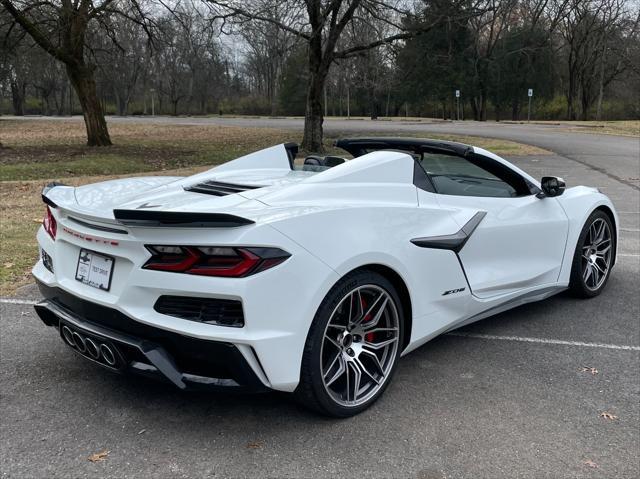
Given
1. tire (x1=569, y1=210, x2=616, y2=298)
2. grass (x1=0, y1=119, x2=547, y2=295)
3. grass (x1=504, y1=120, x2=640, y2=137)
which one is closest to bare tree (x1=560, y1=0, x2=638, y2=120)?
grass (x1=504, y1=120, x2=640, y2=137)

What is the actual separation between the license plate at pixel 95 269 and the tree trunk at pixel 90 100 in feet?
57.9

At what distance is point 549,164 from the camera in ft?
55.8

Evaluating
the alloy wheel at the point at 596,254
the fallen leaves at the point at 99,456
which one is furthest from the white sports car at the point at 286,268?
the alloy wheel at the point at 596,254

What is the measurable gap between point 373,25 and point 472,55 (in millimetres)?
35783

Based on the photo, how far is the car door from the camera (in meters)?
3.66

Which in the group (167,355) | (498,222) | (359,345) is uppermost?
(498,222)

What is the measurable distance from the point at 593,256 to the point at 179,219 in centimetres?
385

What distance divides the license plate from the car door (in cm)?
191

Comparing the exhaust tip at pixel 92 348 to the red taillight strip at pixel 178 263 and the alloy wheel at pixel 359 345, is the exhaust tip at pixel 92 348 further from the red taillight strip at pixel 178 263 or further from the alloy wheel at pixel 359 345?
the alloy wheel at pixel 359 345

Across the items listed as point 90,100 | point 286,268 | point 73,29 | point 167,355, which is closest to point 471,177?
point 286,268

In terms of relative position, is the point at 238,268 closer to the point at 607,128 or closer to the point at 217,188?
the point at 217,188

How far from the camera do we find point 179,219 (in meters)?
2.50

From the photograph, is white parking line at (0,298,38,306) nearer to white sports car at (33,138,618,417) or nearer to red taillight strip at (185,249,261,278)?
white sports car at (33,138,618,417)

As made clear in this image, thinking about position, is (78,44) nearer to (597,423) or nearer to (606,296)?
(606,296)
